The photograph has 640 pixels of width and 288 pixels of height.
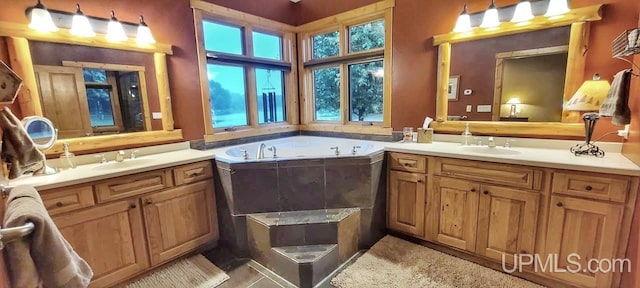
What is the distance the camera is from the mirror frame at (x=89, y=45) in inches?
75.0

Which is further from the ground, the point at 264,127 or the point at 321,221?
the point at 264,127

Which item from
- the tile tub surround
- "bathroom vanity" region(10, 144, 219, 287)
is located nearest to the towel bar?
"bathroom vanity" region(10, 144, 219, 287)

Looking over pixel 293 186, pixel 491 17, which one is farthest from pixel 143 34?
pixel 491 17

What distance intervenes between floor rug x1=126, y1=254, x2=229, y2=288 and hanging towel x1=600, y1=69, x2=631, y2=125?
2820 mm

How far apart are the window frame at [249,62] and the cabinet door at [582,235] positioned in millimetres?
2916

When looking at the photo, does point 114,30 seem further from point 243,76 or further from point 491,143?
point 491,143

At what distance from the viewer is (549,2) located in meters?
2.11

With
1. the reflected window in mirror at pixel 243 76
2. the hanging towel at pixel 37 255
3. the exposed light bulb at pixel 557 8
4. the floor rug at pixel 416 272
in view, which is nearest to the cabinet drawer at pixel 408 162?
the floor rug at pixel 416 272

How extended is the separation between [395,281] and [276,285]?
0.87 metres

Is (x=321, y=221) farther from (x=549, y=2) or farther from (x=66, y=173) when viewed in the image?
(x=549, y=2)

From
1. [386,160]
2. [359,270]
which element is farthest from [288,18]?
[359,270]

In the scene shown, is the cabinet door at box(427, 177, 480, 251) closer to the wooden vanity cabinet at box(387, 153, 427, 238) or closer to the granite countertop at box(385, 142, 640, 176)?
the wooden vanity cabinet at box(387, 153, 427, 238)

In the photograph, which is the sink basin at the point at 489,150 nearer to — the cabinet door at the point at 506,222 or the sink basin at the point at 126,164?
the cabinet door at the point at 506,222

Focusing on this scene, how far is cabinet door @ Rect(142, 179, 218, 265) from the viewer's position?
6.95ft
